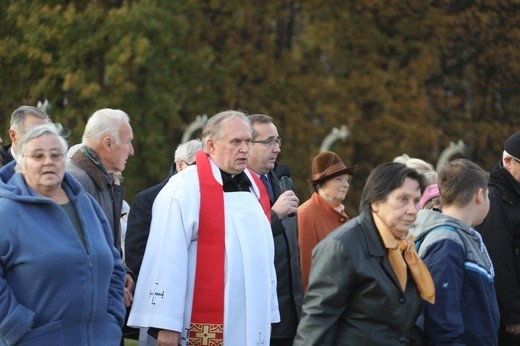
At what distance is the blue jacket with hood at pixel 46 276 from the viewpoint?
21.6 feet

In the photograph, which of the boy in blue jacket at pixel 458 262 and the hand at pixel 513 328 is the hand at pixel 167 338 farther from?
the hand at pixel 513 328

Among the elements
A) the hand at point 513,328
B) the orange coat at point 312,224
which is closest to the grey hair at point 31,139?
the orange coat at point 312,224

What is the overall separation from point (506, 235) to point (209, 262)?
2.69 meters

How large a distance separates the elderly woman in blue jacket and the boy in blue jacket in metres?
1.77

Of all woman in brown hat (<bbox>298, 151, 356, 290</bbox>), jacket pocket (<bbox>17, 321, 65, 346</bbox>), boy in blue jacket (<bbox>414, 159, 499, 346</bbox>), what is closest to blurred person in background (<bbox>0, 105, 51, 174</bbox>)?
woman in brown hat (<bbox>298, 151, 356, 290</bbox>)

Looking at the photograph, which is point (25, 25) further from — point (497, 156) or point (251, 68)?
point (497, 156)

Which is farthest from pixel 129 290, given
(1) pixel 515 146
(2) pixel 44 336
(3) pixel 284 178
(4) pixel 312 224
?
(1) pixel 515 146

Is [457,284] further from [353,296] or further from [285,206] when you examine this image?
[285,206]

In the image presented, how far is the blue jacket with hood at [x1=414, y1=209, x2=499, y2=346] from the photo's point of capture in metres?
7.09

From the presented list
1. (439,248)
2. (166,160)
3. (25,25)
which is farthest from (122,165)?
(166,160)

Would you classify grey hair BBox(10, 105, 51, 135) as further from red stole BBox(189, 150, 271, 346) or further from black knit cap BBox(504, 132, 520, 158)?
black knit cap BBox(504, 132, 520, 158)

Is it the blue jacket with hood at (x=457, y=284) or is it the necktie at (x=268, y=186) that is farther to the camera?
the necktie at (x=268, y=186)

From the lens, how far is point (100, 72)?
83.4 feet

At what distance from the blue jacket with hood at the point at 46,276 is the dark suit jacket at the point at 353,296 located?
A: 112 cm
